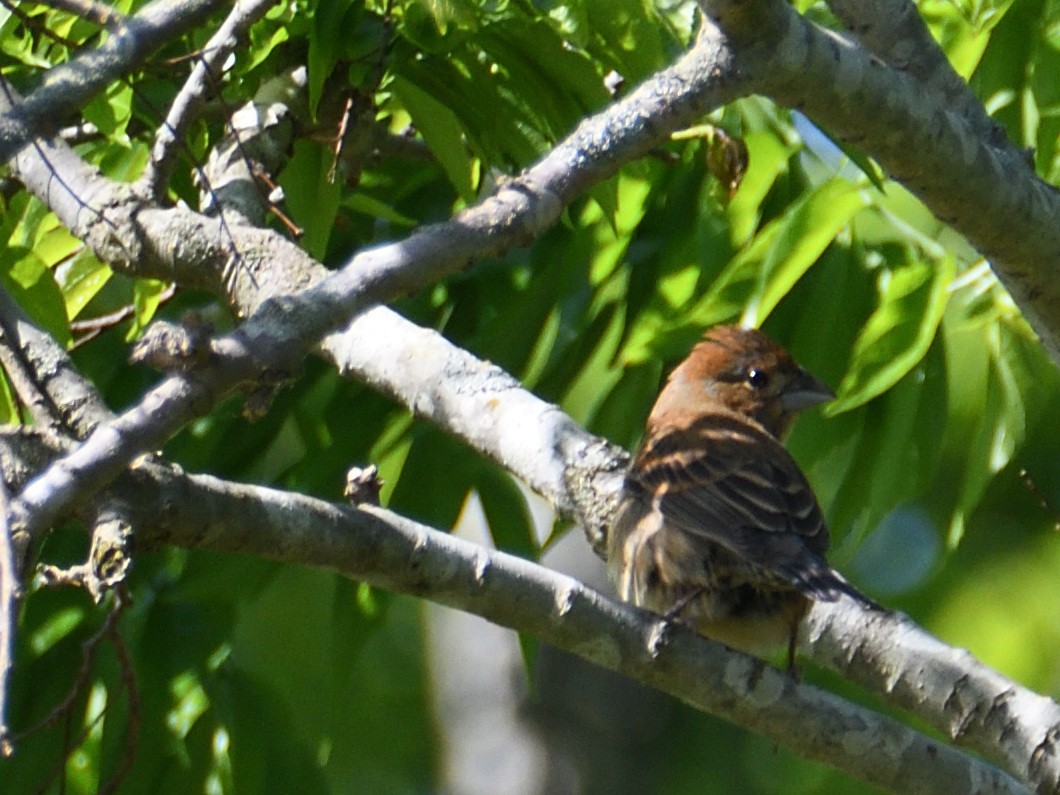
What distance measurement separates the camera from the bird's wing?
354 centimetres

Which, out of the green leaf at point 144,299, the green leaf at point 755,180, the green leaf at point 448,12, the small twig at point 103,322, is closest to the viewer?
the green leaf at point 448,12

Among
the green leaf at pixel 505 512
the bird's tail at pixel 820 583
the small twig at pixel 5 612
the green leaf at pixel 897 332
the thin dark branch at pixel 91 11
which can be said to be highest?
the thin dark branch at pixel 91 11

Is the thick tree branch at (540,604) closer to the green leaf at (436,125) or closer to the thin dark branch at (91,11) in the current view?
the thin dark branch at (91,11)

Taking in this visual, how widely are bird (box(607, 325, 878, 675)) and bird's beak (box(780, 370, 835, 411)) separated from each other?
1cm

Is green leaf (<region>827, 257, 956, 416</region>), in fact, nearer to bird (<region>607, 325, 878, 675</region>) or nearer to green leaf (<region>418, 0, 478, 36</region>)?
bird (<region>607, 325, 878, 675</region>)

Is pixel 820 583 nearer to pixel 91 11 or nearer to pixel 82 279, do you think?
pixel 91 11

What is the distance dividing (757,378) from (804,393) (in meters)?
0.28

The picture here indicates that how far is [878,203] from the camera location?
4.29 metres

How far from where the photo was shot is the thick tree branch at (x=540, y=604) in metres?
2.49

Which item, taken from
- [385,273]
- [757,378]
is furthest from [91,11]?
[757,378]

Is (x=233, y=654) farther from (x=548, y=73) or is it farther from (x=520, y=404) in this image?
(x=548, y=73)

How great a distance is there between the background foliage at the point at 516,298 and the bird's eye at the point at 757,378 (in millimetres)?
239

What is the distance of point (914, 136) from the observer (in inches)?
124

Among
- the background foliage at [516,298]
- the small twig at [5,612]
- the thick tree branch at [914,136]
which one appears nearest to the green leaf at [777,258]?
the background foliage at [516,298]
